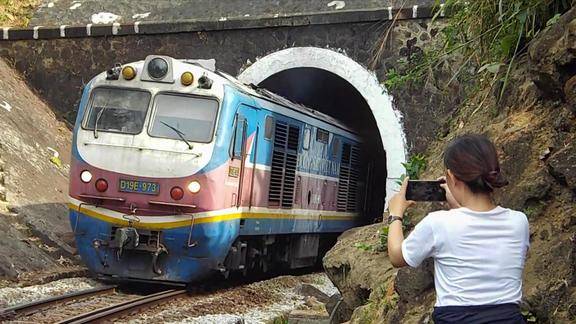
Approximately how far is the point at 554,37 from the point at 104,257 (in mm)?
6915

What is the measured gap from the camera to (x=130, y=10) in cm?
1911

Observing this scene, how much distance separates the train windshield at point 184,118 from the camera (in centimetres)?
1027

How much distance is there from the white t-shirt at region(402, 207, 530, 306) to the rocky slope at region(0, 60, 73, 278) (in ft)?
27.6

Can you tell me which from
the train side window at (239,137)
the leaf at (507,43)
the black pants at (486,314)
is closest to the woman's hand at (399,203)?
the black pants at (486,314)

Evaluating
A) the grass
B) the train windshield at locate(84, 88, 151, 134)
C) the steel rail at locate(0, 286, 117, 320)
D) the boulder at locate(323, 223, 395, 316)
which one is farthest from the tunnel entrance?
the boulder at locate(323, 223, 395, 316)

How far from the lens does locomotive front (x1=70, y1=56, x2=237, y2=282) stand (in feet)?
32.7

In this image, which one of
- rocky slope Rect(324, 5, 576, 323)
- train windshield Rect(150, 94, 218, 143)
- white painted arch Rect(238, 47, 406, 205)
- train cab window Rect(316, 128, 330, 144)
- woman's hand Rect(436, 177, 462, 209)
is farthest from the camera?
white painted arch Rect(238, 47, 406, 205)

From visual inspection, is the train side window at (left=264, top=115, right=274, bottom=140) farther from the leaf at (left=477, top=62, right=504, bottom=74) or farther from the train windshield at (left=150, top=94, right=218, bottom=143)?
the leaf at (left=477, top=62, right=504, bottom=74)

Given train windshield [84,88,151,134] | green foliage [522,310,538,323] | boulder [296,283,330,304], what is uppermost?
train windshield [84,88,151,134]

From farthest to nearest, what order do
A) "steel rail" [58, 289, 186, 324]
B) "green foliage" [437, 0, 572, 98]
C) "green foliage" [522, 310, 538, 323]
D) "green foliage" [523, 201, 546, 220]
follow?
"steel rail" [58, 289, 186, 324]
"green foliage" [437, 0, 572, 98]
"green foliage" [523, 201, 546, 220]
"green foliage" [522, 310, 538, 323]

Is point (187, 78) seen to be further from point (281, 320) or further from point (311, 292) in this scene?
point (281, 320)

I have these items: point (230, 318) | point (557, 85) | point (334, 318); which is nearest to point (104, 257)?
point (230, 318)

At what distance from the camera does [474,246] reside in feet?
10.00

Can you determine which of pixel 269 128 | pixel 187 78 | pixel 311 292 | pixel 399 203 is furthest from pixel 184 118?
pixel 399 203
